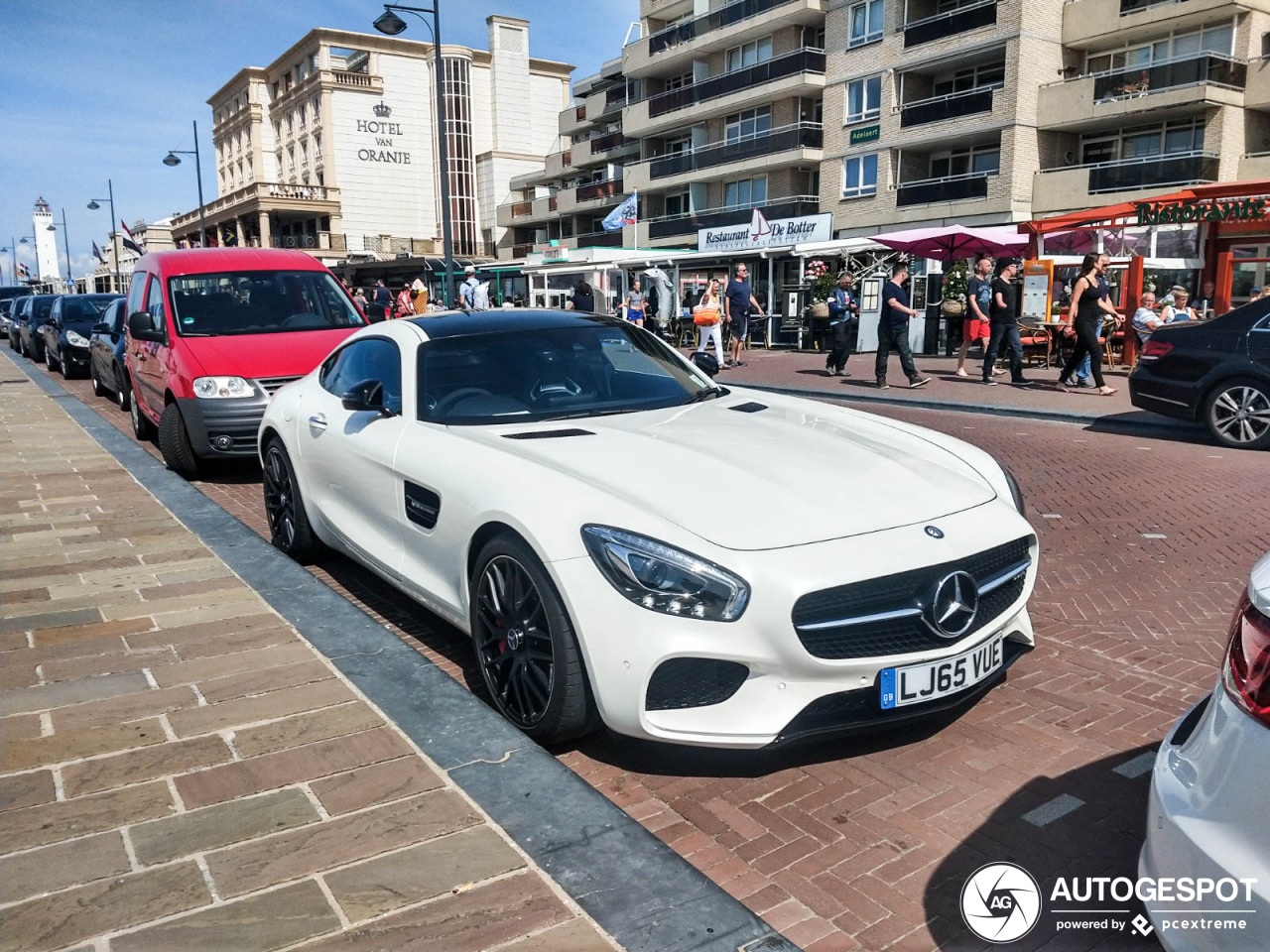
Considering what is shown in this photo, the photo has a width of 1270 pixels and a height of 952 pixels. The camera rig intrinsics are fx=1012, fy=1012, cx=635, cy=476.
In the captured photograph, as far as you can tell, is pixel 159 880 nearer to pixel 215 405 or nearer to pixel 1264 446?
pixel 215 405

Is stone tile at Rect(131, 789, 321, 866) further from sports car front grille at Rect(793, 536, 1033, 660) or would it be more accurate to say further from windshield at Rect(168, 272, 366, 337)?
windshield at Rect(168, 272, 366, 337)

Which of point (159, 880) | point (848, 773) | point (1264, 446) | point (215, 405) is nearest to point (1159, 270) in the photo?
point (1264, 446)

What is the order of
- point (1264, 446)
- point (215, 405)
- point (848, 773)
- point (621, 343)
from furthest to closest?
point (1264, 446)
point (215, 405)
point (621, 343)
point (848, 773)

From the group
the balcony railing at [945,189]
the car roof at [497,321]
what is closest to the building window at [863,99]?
the balcony railing at [945,189]

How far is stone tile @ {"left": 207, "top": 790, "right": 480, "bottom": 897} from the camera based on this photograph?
245 centimetres

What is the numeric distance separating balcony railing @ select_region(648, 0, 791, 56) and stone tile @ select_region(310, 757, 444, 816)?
42.4 meters

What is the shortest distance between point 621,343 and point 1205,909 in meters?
3.61

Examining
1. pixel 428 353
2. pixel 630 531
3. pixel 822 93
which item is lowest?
pixel 630 531

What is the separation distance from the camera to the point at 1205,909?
164 centimetres

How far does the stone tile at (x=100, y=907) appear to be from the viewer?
2.22 m

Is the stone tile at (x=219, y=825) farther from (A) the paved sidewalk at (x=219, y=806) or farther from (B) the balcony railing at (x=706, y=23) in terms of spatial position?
(B) the balcony railing at (x=706, y=23)

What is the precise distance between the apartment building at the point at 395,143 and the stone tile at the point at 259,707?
6979cm

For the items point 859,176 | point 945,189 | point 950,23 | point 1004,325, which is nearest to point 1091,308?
point 1004,325

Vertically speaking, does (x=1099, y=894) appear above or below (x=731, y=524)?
below
